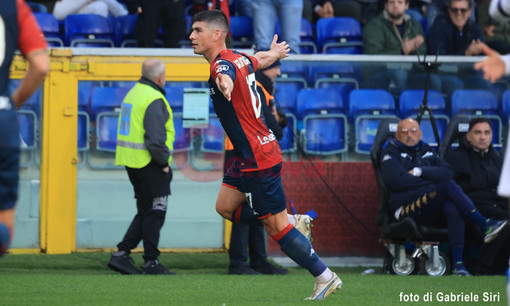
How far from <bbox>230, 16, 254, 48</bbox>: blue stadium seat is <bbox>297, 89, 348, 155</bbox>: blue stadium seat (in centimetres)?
157

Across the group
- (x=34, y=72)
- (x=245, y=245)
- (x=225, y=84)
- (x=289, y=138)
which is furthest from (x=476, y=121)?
(x=34, y=72)

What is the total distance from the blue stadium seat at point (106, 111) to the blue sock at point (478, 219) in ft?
14.3

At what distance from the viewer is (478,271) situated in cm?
989

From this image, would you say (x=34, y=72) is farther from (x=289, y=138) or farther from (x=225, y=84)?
(x=289, y=138)

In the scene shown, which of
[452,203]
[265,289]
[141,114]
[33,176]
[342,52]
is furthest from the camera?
[342,52]

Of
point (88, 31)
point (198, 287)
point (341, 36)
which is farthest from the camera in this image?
point (341, 36)

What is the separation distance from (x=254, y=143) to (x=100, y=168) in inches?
182

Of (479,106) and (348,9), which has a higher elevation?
(348,9)

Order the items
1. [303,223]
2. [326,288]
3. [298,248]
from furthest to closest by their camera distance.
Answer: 1. [303,223]
2. [326,288]
3. [298,248]

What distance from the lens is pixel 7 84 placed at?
163 inches

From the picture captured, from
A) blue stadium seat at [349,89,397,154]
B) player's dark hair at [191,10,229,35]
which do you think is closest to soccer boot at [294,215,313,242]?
player's dark hair at [191,10,229,35]

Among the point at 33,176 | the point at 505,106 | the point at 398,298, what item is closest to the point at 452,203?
the point at 505,106

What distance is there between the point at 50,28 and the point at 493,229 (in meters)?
6.46

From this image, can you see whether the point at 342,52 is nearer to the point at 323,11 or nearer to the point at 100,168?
the point at 323,11
